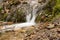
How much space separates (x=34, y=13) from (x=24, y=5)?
36.1 inches

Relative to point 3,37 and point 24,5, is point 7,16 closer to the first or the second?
point 24,5

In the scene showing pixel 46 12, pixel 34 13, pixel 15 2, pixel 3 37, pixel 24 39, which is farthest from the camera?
pixel 15 2

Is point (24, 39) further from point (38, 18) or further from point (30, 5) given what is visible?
point (30, 5)

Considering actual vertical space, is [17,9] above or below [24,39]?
above

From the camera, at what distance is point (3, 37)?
28.1 ft

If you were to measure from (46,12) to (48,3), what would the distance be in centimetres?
57

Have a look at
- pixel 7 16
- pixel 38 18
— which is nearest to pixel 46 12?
pixel 38 18

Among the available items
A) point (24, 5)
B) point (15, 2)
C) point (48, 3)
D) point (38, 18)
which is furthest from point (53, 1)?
point (15, 2)

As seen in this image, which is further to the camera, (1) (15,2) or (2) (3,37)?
(1) (15,2)

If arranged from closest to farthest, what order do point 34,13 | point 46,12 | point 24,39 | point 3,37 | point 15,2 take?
1. point 24,39
2. point 3,37
3. point 46,12
4. point 34,13
5. point 15,2

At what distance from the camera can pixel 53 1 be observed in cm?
1025

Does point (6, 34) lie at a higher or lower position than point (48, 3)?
lower

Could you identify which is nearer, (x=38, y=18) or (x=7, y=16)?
(x=38, y=18)

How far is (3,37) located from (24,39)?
1.17 m
